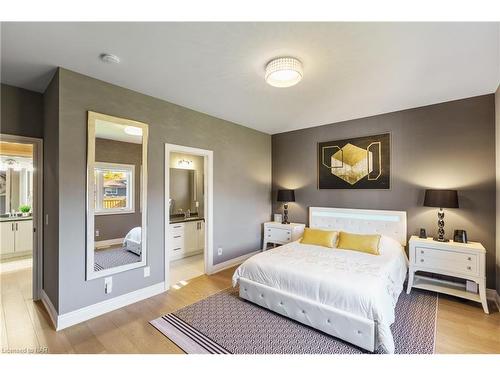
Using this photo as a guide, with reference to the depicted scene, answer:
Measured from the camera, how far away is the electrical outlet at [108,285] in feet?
8.46

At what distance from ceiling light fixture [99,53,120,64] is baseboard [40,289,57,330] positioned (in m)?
2.57

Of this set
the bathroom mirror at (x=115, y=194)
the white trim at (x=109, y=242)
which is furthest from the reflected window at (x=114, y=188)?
the white trim at (x=109, y=242)

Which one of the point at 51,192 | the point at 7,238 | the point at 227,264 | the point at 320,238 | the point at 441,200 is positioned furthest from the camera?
the point at 7,238

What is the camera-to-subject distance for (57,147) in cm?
233

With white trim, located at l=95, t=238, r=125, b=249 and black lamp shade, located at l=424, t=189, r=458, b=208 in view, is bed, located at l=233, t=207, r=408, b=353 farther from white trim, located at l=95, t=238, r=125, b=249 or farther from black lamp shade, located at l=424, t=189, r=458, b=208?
white trim, located at l=95, t=238, r=125, b=249

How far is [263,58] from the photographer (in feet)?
6.96

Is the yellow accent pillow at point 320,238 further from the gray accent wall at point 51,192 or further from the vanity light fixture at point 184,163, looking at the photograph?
the gray accent wall at point 51,192

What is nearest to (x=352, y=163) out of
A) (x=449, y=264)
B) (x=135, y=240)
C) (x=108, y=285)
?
(x=449, y=264)

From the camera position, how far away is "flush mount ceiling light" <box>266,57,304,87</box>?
207 centimetres

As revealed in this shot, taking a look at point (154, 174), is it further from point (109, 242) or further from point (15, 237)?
point (15, 237)

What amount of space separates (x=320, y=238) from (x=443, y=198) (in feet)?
5.34

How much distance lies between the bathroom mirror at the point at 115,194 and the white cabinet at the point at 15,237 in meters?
3.40
